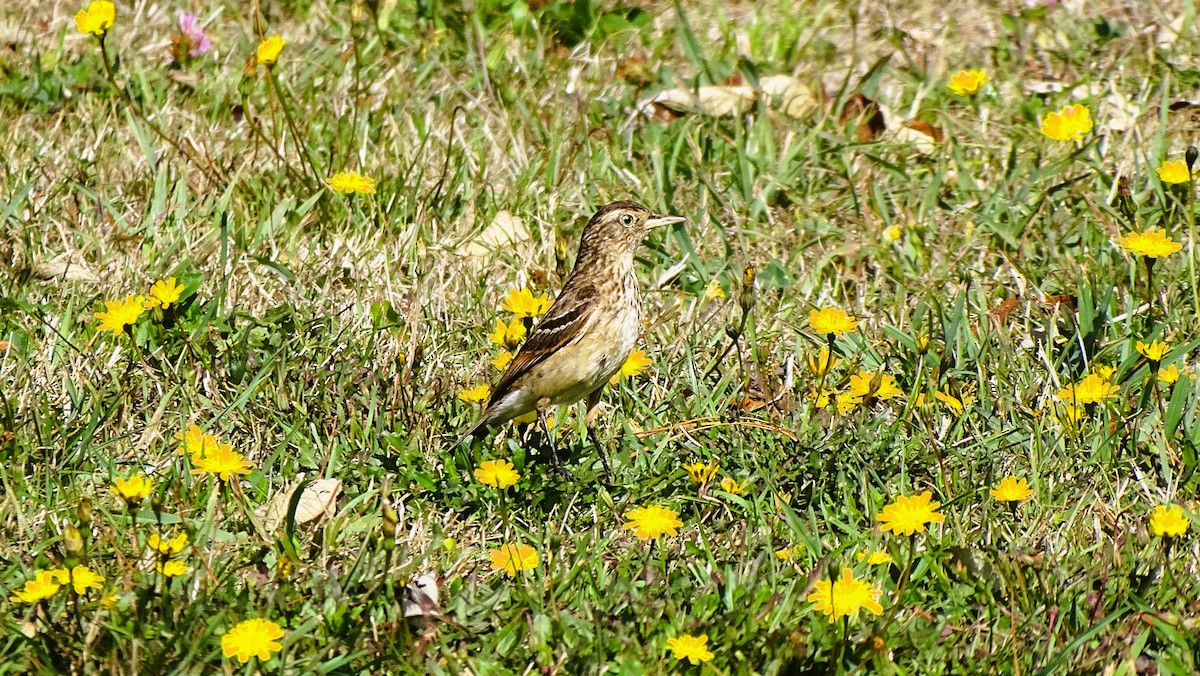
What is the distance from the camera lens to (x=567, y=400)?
5613mm

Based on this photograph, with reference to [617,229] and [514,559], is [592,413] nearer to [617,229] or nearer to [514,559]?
[617,229]

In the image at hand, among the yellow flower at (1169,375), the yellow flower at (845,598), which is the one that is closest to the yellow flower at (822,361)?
the yellow flower at (1169,375)

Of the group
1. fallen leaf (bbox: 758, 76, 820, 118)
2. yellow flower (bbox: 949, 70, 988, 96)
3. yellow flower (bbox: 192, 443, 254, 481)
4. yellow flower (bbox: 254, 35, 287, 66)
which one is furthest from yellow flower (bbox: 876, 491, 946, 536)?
fallen leaf (bbox: 758, 76, 820, 118)

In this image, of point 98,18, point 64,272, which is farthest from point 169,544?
point 98,18

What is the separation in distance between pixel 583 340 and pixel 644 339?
1.89ft

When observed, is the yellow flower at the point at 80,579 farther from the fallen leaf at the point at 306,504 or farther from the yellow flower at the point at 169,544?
the fallen leaf at the point at 306,504

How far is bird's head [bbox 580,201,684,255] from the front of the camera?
5.90 meters

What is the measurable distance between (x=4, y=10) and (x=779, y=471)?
Result: 5.04 meters

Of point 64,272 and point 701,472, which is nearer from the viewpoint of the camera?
point 701,472

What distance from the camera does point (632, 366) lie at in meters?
5.70

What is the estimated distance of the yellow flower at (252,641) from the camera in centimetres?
383

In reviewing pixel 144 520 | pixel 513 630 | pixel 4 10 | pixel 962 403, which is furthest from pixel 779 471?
pixel 4 10

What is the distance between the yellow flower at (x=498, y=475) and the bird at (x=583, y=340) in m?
0.39

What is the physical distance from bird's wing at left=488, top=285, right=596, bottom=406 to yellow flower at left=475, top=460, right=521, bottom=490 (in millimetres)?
651
